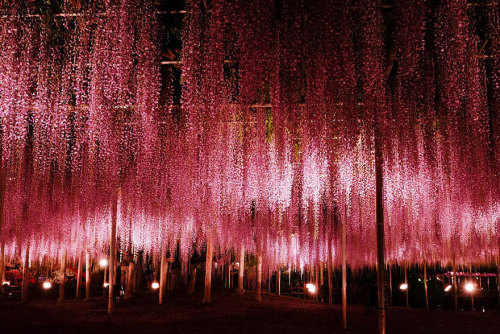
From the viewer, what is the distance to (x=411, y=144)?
7.97m

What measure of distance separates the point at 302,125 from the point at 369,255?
1472 cm

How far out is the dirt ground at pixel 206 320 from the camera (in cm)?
788

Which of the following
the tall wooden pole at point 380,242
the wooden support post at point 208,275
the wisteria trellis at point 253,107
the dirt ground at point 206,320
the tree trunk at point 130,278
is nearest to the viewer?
the tall wooden pole at point 380,242

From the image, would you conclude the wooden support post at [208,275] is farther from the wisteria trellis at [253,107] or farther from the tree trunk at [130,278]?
the tree trunk at [130,278]

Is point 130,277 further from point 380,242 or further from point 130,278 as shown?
point 380,242

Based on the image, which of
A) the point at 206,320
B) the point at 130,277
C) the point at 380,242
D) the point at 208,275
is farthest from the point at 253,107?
the point at 130,277

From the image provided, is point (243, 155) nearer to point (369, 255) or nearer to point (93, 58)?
point (93, 58)

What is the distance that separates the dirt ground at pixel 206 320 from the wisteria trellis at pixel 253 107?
7.83ft

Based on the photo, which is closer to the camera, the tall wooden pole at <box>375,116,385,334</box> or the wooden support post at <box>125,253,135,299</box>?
the tall wooden pole at <box>375,116,385,334</box>

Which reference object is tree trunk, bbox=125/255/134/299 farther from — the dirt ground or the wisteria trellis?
the wisteria trellis

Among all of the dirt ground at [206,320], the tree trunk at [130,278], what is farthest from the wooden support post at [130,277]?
the dirt ground at [206,320]

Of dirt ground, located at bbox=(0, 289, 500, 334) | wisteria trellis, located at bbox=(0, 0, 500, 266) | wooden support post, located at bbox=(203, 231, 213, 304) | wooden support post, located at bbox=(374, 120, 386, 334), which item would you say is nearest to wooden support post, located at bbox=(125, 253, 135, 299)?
dirt ground, located at bbox=(0, 289, 500, 334)

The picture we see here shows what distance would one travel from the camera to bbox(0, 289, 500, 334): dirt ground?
310 inches

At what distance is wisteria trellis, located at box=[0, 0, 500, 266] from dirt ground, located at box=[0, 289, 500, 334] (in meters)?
2.39
